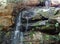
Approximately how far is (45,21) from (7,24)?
1074 millimetres

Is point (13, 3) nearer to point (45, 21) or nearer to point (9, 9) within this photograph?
point (9, 9)

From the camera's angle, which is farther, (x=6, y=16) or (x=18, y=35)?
(x=6, y=16)

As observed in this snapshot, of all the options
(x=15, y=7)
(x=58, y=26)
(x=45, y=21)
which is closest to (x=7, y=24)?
(x=15, y=7)

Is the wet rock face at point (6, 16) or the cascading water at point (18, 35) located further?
the wet rock face at point (6, 16)

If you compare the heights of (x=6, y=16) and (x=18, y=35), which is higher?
(x=6, y=16)

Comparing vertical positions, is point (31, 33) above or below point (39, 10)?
below

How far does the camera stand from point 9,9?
5.90 m

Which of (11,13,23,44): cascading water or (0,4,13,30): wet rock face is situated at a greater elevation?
(0,4,13,30): wet rock face

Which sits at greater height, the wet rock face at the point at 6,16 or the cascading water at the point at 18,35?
the wet rock face at the point at 6,16

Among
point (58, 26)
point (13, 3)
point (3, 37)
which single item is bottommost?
point (3, 37)

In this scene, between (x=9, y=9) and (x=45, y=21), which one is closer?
(x=45, y=21)

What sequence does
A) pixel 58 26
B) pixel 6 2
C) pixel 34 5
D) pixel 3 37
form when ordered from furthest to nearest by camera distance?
pixel 34 5
pixel 6 2
pixel 3 37
pixel 58 26

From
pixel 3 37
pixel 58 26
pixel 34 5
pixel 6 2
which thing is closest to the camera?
pixel 58 26

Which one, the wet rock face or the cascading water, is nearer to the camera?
the cascading water
